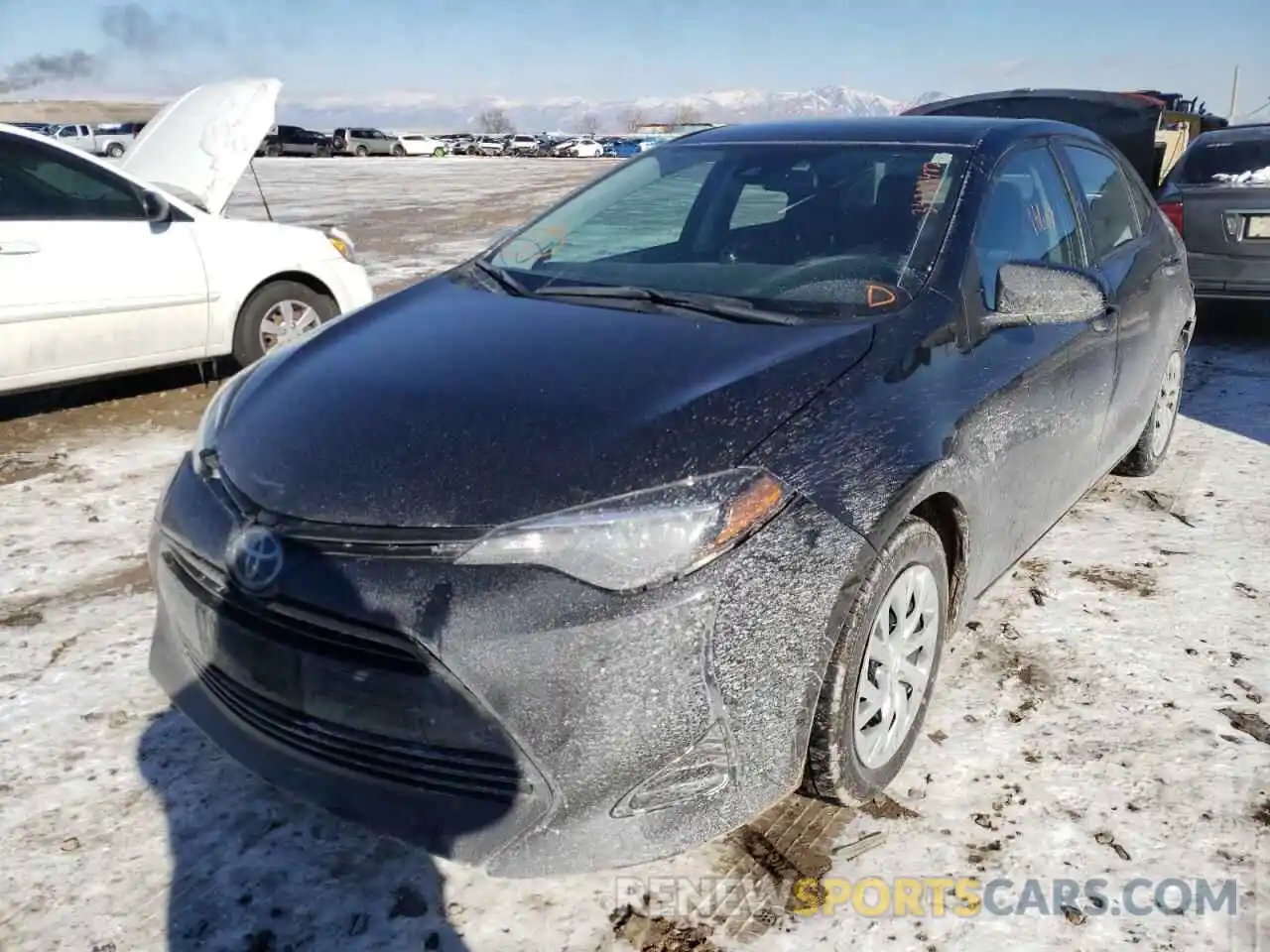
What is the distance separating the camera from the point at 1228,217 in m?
6.61

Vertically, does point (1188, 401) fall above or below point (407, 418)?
below

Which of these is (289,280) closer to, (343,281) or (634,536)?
(343,281)

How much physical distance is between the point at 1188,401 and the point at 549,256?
Result: 4147 mm

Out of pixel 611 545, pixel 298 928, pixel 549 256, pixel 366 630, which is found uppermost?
pixel 549 256

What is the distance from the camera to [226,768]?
8.45 feet

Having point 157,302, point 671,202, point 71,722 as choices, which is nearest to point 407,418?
point 71,722

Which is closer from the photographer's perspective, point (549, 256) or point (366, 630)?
point (366, 630)

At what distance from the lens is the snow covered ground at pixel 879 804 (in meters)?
2.09

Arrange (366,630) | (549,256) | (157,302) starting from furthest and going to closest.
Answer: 1. (157,302)
2. (549,256)
3. (366,630)

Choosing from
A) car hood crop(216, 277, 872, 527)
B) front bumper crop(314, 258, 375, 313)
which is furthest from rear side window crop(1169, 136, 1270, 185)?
car hood crop(216, 277, 872, 527)

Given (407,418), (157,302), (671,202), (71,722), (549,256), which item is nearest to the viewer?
(407,418)

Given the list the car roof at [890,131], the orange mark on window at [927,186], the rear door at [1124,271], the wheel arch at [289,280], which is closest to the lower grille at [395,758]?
the orange mark on window at [927,186]

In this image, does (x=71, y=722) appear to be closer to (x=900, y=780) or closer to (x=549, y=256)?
(x=549, y=256)

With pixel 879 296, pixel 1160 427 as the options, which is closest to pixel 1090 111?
pixel 1160 427
